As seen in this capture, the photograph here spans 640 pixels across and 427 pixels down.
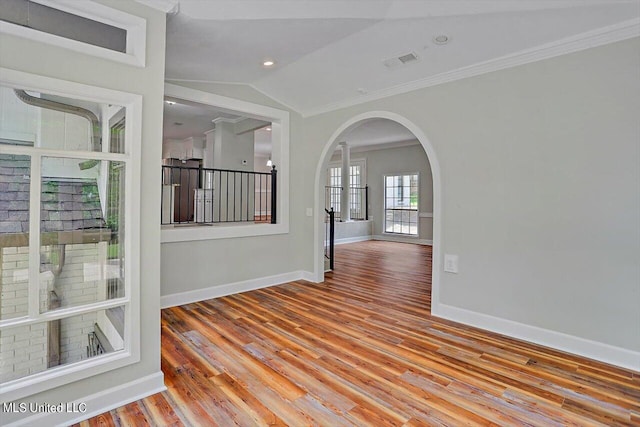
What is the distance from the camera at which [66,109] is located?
192 cm

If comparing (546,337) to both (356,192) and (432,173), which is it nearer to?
(432,173)

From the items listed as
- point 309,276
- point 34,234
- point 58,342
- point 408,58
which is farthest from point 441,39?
point 58,342

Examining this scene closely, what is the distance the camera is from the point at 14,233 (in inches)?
70.7

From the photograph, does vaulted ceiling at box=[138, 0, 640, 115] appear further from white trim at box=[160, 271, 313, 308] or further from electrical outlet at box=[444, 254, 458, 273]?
white trim at box=[160, 271, 313, 308]

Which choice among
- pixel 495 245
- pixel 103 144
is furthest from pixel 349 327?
pixel 103 144

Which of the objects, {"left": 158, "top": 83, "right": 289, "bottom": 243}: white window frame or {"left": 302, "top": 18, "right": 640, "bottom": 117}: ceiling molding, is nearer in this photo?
{"left": 302, "top": 18, "right": 640, "bottom": 117}: ceiling molding

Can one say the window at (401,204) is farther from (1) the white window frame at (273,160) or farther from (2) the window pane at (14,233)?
(2) the window pane at (14,233)

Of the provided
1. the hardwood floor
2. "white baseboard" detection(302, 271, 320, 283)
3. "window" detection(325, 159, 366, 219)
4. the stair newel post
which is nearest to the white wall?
the hardwood floor

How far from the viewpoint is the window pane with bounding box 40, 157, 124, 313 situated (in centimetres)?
188

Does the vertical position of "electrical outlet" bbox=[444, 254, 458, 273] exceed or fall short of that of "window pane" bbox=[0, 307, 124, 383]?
it exceeds it

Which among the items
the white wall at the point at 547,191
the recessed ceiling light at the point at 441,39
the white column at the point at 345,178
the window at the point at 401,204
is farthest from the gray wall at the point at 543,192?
the window at the point at 401,204

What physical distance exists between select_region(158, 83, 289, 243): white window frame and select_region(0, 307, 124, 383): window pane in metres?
1.69

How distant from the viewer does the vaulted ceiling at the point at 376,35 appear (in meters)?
2.46

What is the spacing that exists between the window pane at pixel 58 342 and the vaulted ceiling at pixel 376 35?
2.05 m
